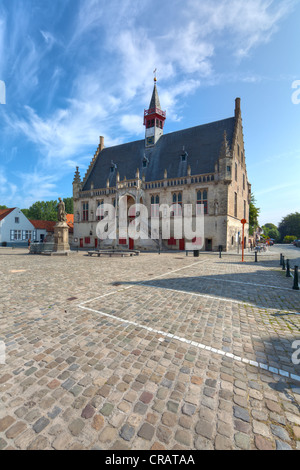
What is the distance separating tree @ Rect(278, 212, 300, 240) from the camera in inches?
2840

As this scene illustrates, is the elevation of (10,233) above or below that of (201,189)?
below

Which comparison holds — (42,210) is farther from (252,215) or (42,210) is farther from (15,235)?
(252,215)

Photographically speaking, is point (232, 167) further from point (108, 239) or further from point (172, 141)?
point (108, 239)

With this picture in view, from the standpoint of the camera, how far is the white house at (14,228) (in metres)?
38.0

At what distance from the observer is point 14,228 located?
3956 cm

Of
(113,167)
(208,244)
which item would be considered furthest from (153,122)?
(208,244)

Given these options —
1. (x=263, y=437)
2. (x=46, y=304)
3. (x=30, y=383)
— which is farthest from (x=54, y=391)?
(x=46, y=304)

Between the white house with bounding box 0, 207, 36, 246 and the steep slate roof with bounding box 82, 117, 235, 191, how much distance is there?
1536 centimetres

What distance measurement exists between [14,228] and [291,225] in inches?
3492

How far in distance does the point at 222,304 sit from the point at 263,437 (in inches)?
146

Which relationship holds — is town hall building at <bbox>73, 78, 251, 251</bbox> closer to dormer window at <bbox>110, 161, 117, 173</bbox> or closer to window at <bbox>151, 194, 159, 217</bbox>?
dormer window at <bbox>110, 161, 117, 173</bbox>

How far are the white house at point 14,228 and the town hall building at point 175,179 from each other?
12446mm

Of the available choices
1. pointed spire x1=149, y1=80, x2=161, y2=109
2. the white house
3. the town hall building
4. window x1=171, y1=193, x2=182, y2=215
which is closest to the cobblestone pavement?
the town hall building
